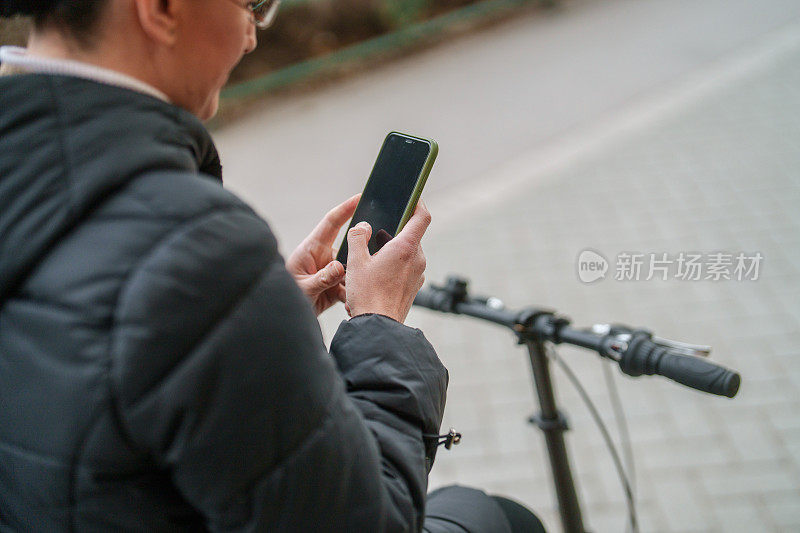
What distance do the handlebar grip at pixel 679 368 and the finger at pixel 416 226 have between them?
48 cm

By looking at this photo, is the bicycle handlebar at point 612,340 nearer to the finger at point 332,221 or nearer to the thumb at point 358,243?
the finger at point 332,221

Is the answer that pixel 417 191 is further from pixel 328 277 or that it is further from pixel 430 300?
pixel 430 300

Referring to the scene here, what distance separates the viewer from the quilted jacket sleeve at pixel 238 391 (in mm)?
685

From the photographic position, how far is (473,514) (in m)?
1.38

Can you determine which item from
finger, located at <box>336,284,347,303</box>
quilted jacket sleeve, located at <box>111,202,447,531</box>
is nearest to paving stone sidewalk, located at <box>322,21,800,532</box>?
finger, located at <box>336,284,347,303</box>

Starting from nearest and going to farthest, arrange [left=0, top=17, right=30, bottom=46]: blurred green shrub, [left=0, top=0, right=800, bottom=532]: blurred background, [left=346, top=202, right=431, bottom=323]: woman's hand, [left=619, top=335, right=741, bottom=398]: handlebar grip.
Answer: [left=0, top=17, right=30, bottom=46]: blurred green shrub < [left=346, top=202, right=431, bottom=323]: woman's hand < [left=619, top=335, right=741, bottom=398]: handlebar grip < [left=0, top=0, right=800, bottom=532]: blurred background

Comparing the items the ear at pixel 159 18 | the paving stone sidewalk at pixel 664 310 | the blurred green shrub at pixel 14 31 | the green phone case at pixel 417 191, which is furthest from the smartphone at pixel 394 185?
the paving stone sidewalk at pixel 664 310

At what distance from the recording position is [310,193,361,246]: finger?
54.1 inches

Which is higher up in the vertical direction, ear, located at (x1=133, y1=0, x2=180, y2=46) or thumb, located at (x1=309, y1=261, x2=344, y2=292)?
ear, located at (x1=133, y1=0, x2=180, y2=46)

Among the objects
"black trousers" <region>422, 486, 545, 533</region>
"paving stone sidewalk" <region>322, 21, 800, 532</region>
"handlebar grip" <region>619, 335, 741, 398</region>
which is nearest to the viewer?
"handlebar grip" <region>619, 335, 741, 398</region>

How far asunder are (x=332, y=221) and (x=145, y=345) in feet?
2.43

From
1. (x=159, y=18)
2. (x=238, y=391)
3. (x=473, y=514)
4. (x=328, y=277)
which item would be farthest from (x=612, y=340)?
(x=159, y=18)

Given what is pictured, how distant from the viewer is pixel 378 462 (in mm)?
827

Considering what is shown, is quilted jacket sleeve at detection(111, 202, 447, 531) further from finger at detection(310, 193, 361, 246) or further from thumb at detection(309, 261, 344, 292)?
finger at detection(310, 193, 361, 246)
